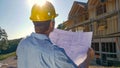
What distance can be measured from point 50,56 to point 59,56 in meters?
0.05

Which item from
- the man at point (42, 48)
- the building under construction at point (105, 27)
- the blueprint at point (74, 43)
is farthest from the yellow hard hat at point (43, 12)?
the building under construction at point (105, 27)

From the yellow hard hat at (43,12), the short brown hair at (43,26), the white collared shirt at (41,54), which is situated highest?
the yellow hard hat at (43,12)

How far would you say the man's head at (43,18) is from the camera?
5.35 ft

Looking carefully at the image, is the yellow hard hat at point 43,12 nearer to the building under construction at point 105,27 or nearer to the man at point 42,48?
the man at point 42,48

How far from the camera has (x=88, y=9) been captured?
2364 centimetres

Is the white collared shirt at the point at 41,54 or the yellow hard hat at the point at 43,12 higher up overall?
the yellow hard hat at the point at 43,12

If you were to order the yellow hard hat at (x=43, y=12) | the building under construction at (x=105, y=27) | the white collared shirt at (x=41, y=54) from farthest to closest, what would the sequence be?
the building under construction at (x=105, y=27)
the yellow hard hat at (x=43, y=12)
the white collared shirt at (x=41, y=54)

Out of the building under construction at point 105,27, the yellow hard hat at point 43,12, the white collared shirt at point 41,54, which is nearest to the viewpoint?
the white collared shirt at point 41,54

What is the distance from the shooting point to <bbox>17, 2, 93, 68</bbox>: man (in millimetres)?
1466

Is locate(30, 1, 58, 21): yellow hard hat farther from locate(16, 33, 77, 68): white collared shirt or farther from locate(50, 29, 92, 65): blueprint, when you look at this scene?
locate(50, 29, 92, 65): blueprint

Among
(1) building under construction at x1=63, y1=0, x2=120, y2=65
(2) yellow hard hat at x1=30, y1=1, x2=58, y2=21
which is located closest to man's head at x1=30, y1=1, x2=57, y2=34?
(2) yellow hard hat at x1=30, y1=1, x2=58, y2=21

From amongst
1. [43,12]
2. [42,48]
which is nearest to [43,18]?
[43,12]

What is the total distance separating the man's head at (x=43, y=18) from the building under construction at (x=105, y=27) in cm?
1481

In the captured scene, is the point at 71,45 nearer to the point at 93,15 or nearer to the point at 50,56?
the point at 50,56
